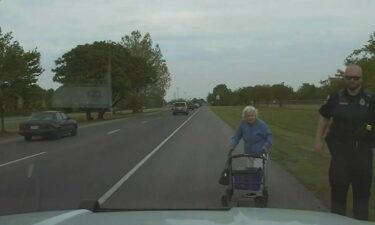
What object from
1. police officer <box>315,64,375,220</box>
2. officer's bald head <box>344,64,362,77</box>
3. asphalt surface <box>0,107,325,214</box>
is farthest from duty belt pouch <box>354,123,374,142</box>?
asphalt surface <box>0,107,325,214</box>

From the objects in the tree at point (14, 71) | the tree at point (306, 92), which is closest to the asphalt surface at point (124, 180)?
the tree at point (14, 71)

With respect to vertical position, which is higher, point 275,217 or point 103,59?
point 103,59

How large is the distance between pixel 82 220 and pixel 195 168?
1179cm

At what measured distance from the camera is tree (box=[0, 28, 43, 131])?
3553 centimetres

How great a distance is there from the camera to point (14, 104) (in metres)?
37.2

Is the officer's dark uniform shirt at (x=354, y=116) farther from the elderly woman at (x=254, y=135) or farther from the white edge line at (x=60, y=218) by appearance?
the white edge line at (x=60, y=218)

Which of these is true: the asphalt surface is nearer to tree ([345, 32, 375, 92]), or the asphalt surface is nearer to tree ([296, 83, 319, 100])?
tree ([345, 32, 375, 92])

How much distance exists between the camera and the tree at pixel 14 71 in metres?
35.5

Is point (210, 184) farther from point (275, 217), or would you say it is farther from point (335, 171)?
point (275, 217)

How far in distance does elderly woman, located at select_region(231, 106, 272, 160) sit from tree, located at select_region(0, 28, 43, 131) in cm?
2773

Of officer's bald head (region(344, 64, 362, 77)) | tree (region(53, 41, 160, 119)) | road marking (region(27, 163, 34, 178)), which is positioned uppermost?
tree (region(53, 41, 160, 119))

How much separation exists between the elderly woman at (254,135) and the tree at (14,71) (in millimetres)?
27730

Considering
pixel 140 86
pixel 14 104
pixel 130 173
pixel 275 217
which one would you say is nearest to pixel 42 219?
pixel 275 217

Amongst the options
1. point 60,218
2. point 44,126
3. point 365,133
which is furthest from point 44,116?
point 60,218
